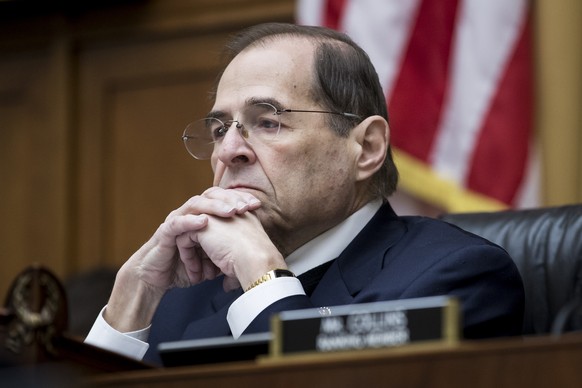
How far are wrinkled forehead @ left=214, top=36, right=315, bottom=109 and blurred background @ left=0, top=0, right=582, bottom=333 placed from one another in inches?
53.4

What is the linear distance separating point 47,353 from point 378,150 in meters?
1.35

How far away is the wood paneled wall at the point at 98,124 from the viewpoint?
496 cm

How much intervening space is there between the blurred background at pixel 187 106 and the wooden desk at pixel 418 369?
103 inches

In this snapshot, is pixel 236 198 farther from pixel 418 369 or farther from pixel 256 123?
pixel 418 369

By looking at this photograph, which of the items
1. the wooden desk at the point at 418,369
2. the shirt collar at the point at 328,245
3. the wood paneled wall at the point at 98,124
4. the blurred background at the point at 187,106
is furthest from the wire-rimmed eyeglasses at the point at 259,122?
the wood paneled wall at the point at 98,124

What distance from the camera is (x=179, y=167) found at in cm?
497

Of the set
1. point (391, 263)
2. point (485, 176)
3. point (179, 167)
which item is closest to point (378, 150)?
point (391, 263)

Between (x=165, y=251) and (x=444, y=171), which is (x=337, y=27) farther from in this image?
(x=165, y=251)

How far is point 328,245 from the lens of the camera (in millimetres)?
2730

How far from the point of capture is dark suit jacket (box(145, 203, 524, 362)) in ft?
7.86

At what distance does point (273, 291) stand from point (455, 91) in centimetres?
199

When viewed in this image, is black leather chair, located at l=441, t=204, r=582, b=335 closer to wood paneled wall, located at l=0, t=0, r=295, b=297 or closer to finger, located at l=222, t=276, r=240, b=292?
finger, located at l=222, t=276, r=240, b=292

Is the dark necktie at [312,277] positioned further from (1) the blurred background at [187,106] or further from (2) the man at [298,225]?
(1) the blurred background at [187,106]

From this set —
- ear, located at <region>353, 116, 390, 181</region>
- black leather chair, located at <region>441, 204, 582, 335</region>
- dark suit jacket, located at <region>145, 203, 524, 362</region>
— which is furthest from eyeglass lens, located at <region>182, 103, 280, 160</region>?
black leather chair, located at <region>441, 204, 582, 335</region>
